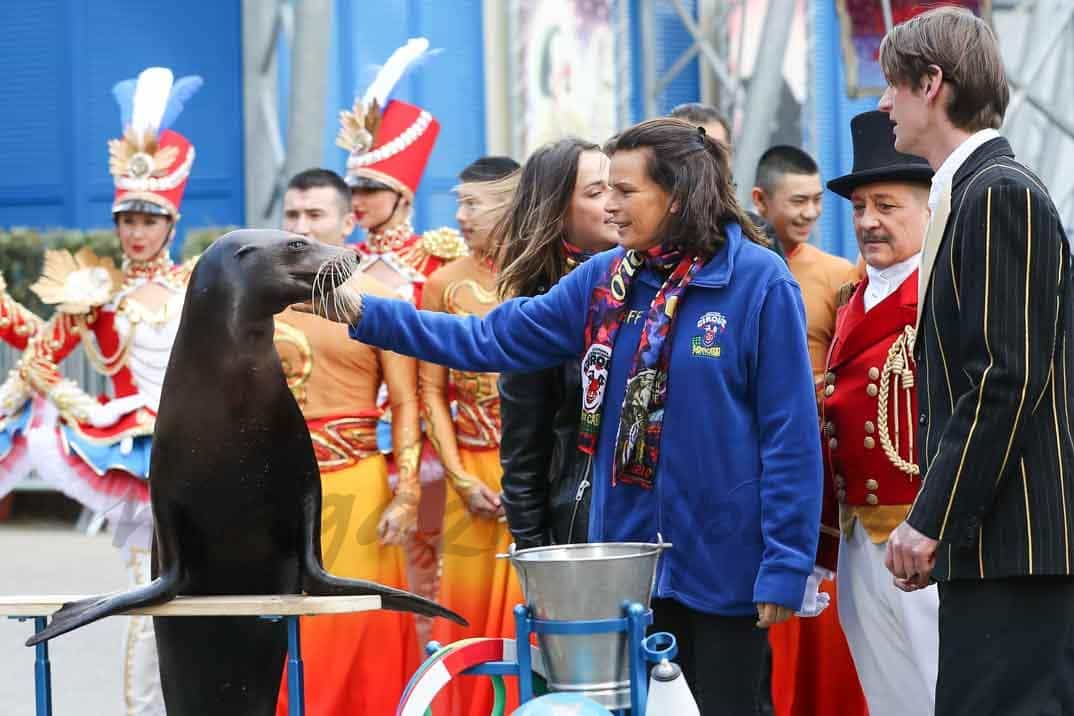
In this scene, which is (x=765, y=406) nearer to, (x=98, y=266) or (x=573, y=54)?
(x=98, y=266)

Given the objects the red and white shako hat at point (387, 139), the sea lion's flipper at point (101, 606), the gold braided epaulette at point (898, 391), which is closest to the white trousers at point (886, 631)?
the gold braided epaulette at point (898, 391)

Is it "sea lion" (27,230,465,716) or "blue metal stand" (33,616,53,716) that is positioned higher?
"sea lion" (27,230,465,716)

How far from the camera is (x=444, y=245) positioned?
6.13m

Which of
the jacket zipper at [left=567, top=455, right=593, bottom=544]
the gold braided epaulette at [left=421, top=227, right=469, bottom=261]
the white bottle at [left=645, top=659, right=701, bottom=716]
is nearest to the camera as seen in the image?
the white bottle at [left=645, top=659, right=701, bottom=716]

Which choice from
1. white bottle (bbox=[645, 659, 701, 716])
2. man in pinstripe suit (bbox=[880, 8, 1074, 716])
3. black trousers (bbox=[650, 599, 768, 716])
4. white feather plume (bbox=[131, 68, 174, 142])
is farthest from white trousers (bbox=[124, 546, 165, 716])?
man in pinstripe suit (bbox=[880, 8, 1074, 716])

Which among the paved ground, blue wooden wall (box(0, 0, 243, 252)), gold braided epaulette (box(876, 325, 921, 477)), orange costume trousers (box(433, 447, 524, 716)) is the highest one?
blue wooden wall (box(0, 0, 243, 252))

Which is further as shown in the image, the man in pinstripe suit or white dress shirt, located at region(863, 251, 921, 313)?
white dress shirt, located at region(863, 251, 921, 313)

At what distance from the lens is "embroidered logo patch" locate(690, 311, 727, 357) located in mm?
3473

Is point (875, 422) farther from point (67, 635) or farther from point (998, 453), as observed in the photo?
point (67, 635)

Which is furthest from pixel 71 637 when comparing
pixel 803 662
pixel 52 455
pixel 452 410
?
pixel 803 662

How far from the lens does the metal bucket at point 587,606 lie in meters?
2.97

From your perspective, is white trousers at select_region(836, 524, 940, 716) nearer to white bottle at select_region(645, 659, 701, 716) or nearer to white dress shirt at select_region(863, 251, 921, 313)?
white dress shirt at select_region(863, 251, 921, 313)

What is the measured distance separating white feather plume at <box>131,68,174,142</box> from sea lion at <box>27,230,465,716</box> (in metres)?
2.61

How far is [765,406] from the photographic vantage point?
3488mm
